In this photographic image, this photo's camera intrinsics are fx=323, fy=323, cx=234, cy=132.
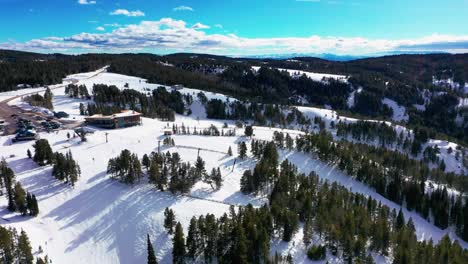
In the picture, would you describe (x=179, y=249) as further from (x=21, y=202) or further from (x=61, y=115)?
(x=61, y=115)

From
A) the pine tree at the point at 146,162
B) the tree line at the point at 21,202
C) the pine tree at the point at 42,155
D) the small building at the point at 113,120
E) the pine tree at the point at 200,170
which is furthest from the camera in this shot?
the small building at the point at 113,120

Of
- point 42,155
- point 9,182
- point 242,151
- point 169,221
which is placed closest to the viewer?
point 169,221

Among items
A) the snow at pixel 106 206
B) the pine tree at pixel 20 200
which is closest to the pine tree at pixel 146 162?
the snow at pixel 106 206

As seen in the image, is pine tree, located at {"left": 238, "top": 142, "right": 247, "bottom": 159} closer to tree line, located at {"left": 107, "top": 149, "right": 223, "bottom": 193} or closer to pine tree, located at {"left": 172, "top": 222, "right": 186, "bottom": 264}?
tree line, located at {"left": 107, "top": 149, "right": 223, "bottom": 193}

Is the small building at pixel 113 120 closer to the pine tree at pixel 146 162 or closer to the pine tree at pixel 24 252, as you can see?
the pine tree at pixel 146 162

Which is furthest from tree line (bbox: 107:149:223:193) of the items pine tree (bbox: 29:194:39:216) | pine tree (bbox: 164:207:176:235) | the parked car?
the parked car

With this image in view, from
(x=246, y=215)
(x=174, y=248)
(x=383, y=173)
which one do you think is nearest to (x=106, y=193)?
(x=174, y=248)

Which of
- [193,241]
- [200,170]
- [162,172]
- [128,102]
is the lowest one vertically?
[193,241]

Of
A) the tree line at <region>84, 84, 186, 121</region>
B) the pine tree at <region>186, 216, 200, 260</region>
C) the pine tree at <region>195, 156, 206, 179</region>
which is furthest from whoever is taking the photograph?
the tree line at <region>84, 84, 186, 121</region>

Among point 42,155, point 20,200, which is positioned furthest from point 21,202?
point 42,155

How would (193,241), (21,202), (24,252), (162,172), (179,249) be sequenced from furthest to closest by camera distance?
(162,172) → (21,202) → (193,241) → (179,249) → (24,252)

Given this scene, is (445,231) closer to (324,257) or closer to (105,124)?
(324,257)
